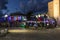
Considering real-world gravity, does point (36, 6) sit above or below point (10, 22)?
above

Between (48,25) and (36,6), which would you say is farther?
(36,6)

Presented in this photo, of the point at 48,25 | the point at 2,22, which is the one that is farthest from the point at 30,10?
the point at 48,25

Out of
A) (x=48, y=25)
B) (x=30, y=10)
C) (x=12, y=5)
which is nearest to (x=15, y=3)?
(x=12, y=5)

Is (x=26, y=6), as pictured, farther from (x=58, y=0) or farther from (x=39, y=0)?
(x=58, y=0)

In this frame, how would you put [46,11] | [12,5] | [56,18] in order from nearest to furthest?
[56,18] < [12,5] < [46,11]

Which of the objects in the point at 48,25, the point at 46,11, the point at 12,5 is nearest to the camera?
the point at 48,25

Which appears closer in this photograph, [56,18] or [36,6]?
[56,18]

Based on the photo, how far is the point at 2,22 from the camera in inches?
1152

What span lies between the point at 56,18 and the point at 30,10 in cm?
708

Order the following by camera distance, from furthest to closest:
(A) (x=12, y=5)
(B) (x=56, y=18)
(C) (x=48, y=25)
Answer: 1. (A) (x=12, y=5)
2. (B) (x=56, y=18)
3. (C) (x=48, y=25)

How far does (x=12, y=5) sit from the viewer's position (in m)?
34.0

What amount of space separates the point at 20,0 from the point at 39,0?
3223 mm

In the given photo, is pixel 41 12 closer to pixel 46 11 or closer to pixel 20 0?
pixel 46 11

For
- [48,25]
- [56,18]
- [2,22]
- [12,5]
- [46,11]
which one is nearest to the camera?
[48,25]
